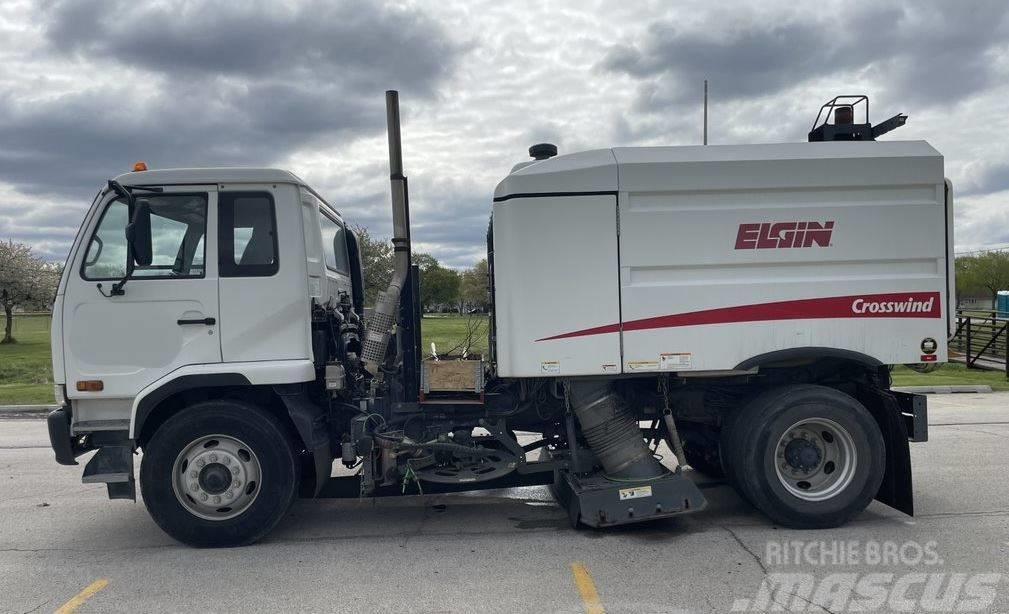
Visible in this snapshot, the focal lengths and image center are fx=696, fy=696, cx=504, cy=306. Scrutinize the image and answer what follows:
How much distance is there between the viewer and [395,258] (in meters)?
5.55

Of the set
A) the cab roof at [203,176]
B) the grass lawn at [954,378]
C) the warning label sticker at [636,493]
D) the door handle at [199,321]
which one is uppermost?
the cab roof at [203,176]

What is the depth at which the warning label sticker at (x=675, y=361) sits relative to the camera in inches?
199

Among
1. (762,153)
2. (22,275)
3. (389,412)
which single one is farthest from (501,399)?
(22,275)

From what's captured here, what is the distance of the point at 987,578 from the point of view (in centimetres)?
420

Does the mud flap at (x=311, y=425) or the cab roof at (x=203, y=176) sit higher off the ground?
the cab roof at (x=203, y=176)

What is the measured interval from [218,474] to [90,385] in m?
1.10

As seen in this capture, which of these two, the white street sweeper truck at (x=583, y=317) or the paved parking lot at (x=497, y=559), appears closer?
the paved parking lot at (x=497, y=559)

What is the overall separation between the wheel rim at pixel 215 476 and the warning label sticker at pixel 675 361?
3000 mm

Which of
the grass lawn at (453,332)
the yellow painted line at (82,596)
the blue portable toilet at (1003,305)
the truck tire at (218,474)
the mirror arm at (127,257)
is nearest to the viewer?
the yellow painted line at (82,596)

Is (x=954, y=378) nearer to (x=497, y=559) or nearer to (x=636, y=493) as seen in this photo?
(x=636, y=493)

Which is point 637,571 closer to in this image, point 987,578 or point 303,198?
point 987,578

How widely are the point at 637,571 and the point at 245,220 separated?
3646mm

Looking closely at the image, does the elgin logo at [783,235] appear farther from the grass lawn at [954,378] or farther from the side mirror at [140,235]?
the grass lawn at [954,378]

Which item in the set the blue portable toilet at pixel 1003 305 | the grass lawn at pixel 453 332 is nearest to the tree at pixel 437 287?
the grass lawn at pixel 453 332
